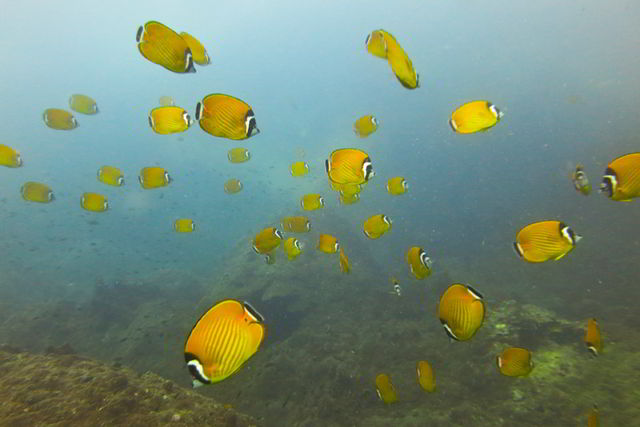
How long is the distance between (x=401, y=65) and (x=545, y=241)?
2.33m

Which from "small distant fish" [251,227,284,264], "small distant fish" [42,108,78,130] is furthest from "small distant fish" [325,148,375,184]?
"small distant fish" [42,108,78,130]

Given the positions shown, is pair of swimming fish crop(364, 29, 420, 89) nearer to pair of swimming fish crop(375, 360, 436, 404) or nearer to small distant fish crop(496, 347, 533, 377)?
small distant fish crop(496, 347, 533, 377)

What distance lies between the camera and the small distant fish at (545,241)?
128 inches

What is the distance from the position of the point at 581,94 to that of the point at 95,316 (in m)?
67.3

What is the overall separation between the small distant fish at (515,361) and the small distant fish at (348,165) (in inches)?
128

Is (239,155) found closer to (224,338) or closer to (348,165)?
(348,165)

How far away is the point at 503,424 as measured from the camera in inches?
244

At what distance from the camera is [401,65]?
3012 mm

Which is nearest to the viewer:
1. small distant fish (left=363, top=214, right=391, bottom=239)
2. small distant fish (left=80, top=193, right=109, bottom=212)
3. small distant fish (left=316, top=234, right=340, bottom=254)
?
→ small distant fish (left=363, top=214, right=391, bottom=239)

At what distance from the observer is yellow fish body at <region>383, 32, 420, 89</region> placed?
2.98 meters

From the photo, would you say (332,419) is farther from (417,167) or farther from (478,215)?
(417,167)

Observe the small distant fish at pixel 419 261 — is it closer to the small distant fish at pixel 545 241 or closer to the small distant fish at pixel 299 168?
the small distant fish at pixel 545 241

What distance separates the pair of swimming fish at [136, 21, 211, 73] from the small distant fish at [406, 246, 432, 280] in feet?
11.8

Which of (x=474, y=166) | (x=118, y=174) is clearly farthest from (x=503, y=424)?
(x=474, y=166)
